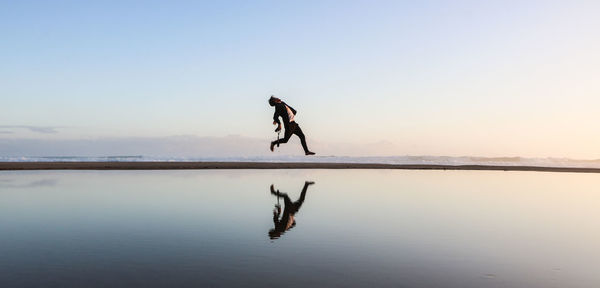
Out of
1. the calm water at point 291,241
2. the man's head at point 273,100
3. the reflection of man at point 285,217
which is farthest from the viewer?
the man's head at point 273,100

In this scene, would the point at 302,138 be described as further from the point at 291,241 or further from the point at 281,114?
the point at 291,241

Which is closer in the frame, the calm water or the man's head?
the calm water

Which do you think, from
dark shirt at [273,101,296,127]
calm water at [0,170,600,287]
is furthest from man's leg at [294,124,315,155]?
calm water at [0,170,600,287]

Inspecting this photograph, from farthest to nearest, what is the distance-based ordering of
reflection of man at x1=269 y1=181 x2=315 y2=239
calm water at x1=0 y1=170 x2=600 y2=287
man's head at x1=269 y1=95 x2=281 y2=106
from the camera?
1. man's head at x1=269 y1=95 x2=281 y2=106
2. reflection of man at x1=269 y1=181 x2=315 y2=239
3. calm water at x1=0 y1=170 x2=600 y2=287

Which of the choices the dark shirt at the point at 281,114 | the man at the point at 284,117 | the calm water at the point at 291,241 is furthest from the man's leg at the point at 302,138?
the calm water at the point at 291,241

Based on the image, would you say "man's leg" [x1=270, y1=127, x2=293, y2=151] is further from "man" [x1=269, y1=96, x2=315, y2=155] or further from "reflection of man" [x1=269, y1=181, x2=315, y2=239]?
"reflection of man" [x1=269, y1=181, x2=315, y2=239]

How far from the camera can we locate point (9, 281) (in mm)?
6012

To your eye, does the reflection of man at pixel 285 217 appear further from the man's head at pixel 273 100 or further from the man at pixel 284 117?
the man's head at pixel 273 100

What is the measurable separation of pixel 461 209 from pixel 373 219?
3.45 metres

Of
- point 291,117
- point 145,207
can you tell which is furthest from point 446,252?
point 291,117

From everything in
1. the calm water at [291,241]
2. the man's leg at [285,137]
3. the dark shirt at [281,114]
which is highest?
the dark shirt at [281,114]

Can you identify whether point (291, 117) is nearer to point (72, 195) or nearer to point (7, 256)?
point (72, 195)

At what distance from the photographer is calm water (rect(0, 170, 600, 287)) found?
6.51 m

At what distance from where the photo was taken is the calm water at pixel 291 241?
21.4 feet
